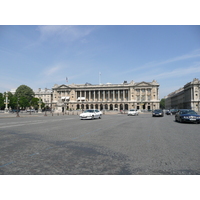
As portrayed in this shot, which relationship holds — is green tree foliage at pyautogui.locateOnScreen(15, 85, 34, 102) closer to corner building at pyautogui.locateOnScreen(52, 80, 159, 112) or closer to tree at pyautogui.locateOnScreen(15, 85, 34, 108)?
tree at pyautogui.locateOnScreen(15, 85, 34, 108)

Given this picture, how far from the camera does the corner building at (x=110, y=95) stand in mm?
123875

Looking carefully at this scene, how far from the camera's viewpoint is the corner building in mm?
123875

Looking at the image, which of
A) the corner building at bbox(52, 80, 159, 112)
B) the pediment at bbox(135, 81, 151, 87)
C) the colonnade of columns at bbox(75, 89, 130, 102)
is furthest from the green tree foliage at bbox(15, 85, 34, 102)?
the pediment at bbox(135, 81, 151, 87)

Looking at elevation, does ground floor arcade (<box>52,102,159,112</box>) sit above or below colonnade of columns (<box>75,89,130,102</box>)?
below

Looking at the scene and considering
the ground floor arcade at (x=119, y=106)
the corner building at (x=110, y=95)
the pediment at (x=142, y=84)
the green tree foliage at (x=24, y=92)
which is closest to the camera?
the green tree foliage at (x=24, y=92)

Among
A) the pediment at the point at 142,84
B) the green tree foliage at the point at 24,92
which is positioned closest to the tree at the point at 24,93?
the green tree foliage at the point at 24,92

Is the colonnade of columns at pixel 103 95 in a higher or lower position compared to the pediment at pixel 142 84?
lower

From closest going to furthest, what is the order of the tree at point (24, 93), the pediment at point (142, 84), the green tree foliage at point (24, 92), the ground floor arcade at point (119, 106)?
the tree at point (24, 93) < the green tree foliage at point (24, 92) < the ground floor arcade at point (119, 106) < the pediment at point (142, 84)

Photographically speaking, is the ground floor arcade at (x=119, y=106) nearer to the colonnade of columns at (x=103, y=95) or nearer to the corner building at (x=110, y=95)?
the corner building at (x=110, y=95)

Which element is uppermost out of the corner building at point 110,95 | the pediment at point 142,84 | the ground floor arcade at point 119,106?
the pediment at point 142,84

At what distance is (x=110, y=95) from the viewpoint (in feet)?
439
